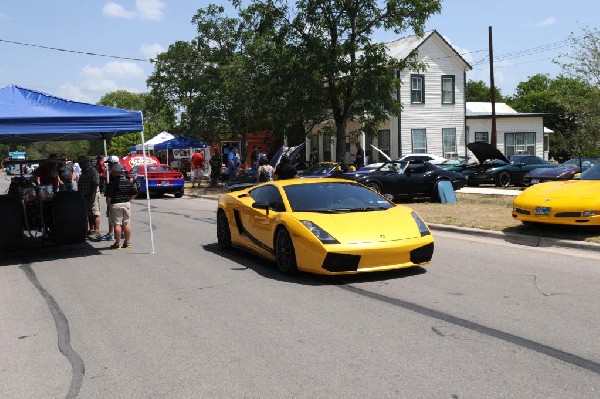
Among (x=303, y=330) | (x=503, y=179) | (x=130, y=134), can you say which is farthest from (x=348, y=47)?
(x=130, y=134)

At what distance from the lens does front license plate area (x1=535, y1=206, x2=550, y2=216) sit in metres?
9.64

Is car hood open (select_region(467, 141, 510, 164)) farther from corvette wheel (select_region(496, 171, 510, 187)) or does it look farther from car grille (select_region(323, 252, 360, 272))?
car grille (select_region(323, 252, 360, 272))

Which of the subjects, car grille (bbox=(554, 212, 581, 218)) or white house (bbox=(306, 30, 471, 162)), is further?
white house (bbox=(306, 30, 471, 162))

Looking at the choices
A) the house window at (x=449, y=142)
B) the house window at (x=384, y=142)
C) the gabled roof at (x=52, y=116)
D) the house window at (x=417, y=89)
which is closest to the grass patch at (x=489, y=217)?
the gabled roof at (x=52, y=116)

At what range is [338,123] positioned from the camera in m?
23.3

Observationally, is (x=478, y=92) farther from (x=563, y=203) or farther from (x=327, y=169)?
(x=563, y=203)

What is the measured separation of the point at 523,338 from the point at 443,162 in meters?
22.7

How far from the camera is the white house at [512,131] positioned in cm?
3712

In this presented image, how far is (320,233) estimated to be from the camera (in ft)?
22.8

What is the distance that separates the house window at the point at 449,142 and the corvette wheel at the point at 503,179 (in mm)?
10666

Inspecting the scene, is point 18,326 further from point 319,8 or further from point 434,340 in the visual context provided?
point 319,8

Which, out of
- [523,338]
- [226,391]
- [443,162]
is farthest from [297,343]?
[443,162]

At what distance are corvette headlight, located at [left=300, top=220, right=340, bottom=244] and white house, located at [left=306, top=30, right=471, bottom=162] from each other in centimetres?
2639

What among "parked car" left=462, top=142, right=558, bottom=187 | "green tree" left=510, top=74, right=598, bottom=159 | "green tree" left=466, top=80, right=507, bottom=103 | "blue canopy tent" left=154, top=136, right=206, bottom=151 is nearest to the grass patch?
"green tree" left=510, top=74, right=598, bottom=159
